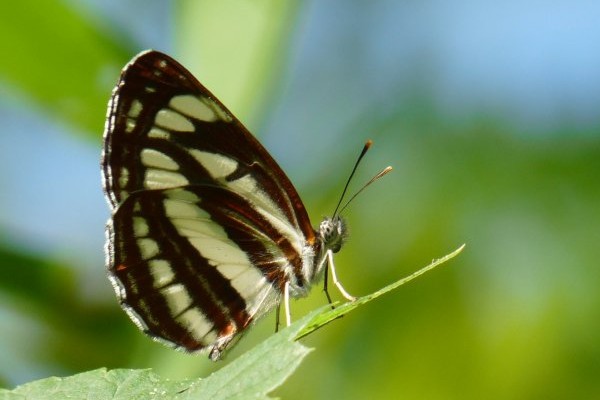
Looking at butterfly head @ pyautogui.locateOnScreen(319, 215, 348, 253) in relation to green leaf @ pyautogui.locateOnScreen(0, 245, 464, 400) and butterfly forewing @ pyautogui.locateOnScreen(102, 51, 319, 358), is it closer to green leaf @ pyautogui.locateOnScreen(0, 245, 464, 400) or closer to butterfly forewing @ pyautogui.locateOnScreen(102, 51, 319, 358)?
butterfly forewing @ pyautogui.locateOnScreen(102, 51, 319, 358)

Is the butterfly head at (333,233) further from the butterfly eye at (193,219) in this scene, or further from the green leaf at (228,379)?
the green leaf at (228,379)

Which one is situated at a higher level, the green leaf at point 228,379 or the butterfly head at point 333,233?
the green leaf at point 228,379

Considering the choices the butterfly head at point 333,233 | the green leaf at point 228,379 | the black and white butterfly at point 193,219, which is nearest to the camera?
the green leaf at point 228,379

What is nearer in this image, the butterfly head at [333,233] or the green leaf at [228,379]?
the green leaf at [228,379]

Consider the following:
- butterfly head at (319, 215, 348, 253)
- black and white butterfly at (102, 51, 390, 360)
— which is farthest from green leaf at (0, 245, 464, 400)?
butterfly head at (319, 215, 348, 253)

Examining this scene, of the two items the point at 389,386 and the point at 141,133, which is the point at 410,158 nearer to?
the point at 389,386

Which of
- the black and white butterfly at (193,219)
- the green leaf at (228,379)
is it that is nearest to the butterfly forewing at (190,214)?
the black and white butterfly at (193,219)

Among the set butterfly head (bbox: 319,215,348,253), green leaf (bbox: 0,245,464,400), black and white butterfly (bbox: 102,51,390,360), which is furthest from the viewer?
butterfly head (bbox: 319,215,348,253)
